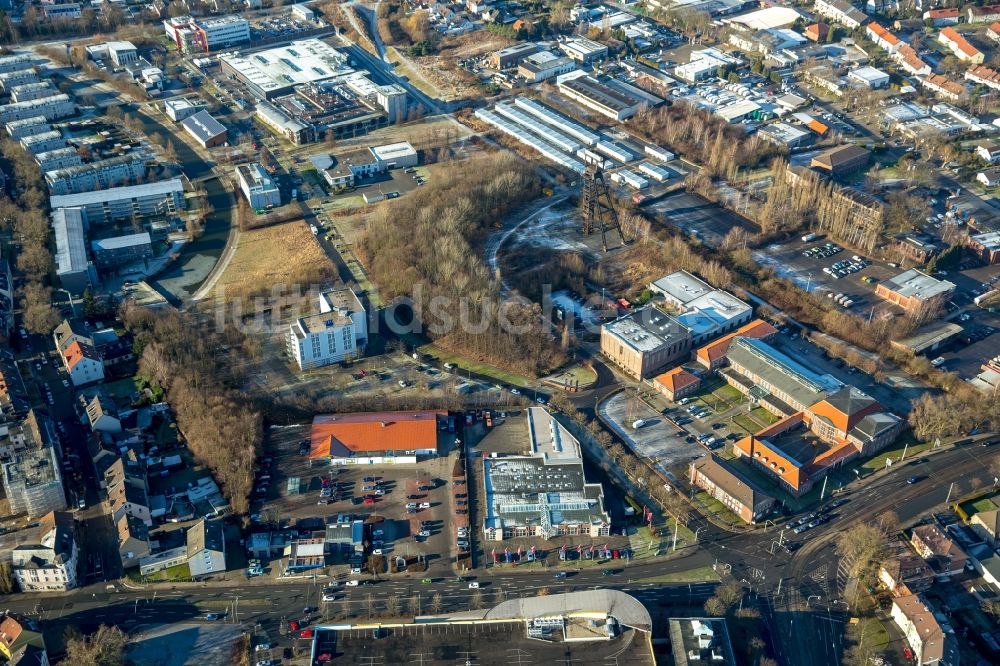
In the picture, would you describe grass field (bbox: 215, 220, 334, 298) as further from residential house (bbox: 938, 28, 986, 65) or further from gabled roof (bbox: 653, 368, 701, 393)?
residential house (bbox: 938, 28, 986, 65)

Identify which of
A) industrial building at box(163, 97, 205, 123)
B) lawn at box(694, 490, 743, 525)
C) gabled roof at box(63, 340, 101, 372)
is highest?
industrial building at box(163, 97, 205, 123)

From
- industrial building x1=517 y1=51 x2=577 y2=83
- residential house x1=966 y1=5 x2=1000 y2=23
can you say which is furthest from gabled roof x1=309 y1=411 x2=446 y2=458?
residential house x1=966 y1=5 x2=1000 y2=23

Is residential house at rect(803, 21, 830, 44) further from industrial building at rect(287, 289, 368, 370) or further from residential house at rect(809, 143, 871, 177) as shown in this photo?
industrial building at rect(287, 289, 368, 370)

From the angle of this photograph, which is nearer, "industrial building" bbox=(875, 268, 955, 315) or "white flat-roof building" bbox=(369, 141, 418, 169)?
"industrial building" bbox=(875, 268, 955, 315)

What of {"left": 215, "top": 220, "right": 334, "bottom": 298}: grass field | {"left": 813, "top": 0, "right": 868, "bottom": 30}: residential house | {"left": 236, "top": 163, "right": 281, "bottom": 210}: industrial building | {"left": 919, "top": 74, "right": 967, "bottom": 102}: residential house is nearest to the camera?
{"left": 215, "top": 220, "right": 334, "bottom": 298}: grass field

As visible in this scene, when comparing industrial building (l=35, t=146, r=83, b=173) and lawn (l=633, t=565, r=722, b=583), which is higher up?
industrial building (l=35, t=146, r=83, b=173)

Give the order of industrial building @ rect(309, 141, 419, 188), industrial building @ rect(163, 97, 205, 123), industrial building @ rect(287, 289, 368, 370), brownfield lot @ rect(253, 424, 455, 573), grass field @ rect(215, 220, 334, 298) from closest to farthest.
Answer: brownfield lot @ rect(253, 424, 455, 573), industrial building @ rect(287, 289, 368, 370), grass field @ rect(215, 220, 334, 298), industrial building @ rect(309, 141, 419, 188), industrial building @ rect(163, 97, 205, 123)
